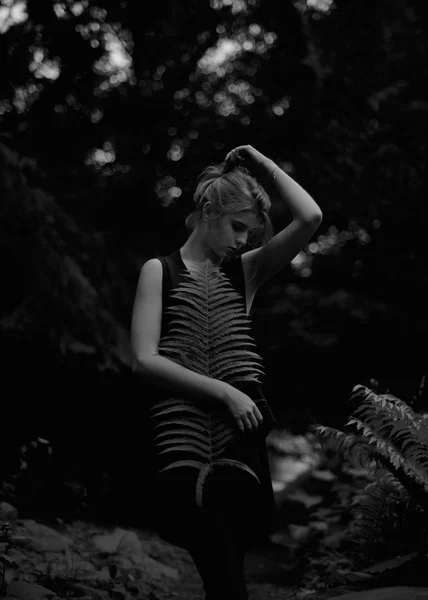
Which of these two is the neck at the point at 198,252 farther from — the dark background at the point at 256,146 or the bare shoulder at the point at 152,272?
the dark background at the point at 256,146

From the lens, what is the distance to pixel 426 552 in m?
2.95

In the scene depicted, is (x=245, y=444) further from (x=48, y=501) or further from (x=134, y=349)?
(x=48, y=501)

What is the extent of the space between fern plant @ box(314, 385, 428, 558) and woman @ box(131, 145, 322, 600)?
89 centimetres

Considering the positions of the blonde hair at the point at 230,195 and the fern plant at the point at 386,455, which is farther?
the fern plant at the point at 386,455

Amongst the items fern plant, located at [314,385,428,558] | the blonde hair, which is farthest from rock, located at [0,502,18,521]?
the blonde hair

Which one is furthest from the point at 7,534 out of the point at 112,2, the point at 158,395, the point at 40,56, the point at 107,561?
the point at 112,2

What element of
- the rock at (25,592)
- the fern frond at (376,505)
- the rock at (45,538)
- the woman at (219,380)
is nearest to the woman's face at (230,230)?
the woman at (219,380)

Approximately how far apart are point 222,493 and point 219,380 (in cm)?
39

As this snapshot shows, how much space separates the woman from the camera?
1.82 metres

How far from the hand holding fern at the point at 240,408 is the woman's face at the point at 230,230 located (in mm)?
637

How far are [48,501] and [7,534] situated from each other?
2.33 m

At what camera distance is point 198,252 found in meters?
2.28

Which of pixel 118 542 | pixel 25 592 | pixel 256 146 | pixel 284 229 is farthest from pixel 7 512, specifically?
pixel 256 146

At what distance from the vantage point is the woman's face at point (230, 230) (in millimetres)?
2160
